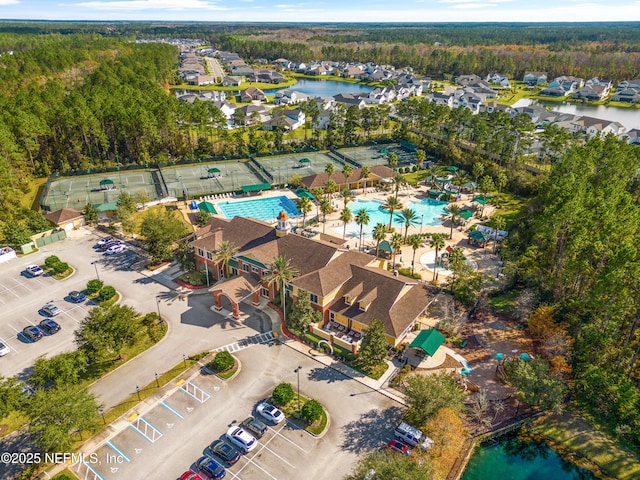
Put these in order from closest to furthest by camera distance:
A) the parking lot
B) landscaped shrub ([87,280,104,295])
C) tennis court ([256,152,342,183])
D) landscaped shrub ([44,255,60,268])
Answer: the parking lot < landscaped shrub ([87,280,104,295]) < landscaped shrub ([44,255,60,268]) < tennis court ([256,152,342,183])

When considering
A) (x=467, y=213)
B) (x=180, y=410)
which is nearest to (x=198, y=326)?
(x=180, y=410)

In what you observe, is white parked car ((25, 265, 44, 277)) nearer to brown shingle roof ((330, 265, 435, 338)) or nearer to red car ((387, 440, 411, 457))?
brown shingle roof ((330, 265, 435, 338))

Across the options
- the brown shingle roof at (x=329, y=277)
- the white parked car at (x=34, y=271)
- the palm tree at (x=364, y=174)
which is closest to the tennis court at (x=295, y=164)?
the palm tree at (x=364, y=174)

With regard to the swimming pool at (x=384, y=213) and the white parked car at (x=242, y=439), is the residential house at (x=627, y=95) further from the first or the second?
the white parked car at (x=242, y=439)

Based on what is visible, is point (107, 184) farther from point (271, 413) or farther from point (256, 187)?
point (271, 413)

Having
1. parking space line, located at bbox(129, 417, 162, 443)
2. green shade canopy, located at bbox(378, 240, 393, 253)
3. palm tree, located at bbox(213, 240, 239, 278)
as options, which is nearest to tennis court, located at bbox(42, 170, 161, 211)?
palm tree, located at bbox(213, 240, 239, 278)

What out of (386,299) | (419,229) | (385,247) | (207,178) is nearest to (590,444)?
(386,299)

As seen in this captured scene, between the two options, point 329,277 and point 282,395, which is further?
point 329,277
